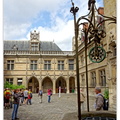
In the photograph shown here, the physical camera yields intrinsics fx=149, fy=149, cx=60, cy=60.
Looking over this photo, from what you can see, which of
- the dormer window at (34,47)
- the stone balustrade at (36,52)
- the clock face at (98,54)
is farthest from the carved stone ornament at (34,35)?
the clock face at (98,54)

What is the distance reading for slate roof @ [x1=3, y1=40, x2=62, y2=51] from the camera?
24.0 m

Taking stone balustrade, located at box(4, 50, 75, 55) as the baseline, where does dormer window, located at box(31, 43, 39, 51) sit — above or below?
above

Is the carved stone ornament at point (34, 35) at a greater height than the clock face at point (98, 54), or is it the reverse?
the carved stone ornament at point (34, 35)

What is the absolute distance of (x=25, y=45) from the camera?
24422mm

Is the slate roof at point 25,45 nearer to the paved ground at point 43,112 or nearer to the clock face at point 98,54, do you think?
the paved ground at point 43,112

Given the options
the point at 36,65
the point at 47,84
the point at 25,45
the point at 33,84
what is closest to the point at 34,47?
the point at 25,45

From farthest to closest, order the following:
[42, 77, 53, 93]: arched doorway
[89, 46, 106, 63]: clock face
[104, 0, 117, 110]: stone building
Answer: [42, 77, 53, 93]: arched doorway, [104, 0, 117, 110]: stone building, [89, 46, 106, 63]: clock face

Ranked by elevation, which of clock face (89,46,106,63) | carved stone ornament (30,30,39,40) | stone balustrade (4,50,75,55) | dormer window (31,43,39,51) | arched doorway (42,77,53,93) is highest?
carved stone ornament (30,30,39,40)

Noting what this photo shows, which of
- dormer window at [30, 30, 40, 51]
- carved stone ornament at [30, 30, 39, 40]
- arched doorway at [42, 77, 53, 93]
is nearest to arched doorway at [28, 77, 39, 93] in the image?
arched doorway at [42, 77, 53, 93]

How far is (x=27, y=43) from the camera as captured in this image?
24.8m

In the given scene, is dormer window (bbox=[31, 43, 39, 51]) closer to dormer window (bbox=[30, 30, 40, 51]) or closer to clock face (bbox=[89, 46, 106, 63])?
dormer window (bbox=[30, 30, 40, 51])

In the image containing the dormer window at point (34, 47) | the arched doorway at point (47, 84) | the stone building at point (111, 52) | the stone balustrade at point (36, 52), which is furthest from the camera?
the arched doorway at point (47, 84)

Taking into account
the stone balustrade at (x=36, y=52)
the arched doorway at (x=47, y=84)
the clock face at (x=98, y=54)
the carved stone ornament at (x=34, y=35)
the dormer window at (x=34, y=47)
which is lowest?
the arched doorway at (x=47, y=84)

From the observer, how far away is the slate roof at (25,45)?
943 inches
